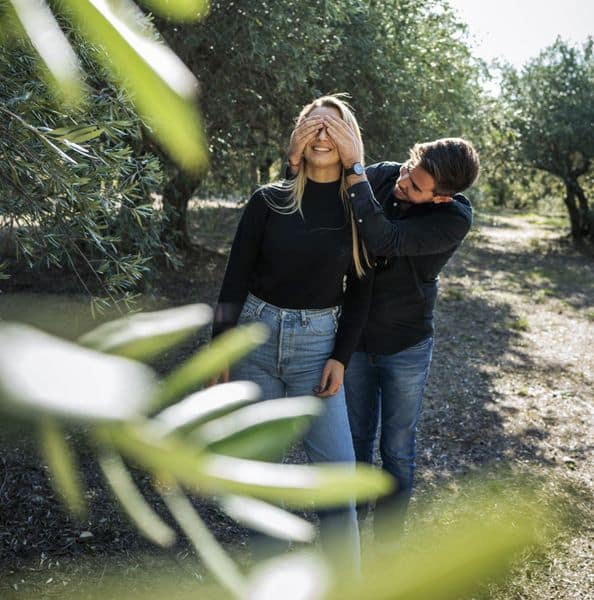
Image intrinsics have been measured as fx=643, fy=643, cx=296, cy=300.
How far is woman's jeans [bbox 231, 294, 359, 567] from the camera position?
7.13 feet

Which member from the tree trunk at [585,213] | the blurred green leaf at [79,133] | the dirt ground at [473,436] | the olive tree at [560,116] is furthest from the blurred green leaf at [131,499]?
the tree trunk at [585,213]

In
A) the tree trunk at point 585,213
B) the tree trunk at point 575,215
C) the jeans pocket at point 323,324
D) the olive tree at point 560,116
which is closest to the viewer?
the jeans pocket at point 323,324

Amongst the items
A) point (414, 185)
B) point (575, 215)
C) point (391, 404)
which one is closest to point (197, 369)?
point (414, 185)

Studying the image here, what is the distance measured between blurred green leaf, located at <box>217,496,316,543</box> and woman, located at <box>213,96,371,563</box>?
191cm

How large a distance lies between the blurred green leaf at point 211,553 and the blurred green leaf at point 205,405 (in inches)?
1.1

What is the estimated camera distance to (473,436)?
504 cm

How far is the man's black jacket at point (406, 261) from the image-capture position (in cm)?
231

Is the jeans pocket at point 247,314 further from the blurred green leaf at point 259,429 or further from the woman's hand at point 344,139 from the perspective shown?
the blurred green leaf at point 259,429

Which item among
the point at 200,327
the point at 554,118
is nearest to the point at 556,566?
the point at 200,327

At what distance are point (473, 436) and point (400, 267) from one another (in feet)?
9.58

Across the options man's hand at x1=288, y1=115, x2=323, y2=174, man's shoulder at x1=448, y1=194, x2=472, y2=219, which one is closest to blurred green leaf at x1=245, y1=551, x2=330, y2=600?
man's hand at x1=288, y1=115, x2=323, y2=174

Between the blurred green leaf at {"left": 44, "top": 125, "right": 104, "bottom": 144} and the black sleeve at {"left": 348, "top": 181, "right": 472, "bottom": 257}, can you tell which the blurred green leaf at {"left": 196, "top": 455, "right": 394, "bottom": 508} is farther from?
the black sleeve at {"left": 348, "top": 181, "right": 472, "bottom": 257}

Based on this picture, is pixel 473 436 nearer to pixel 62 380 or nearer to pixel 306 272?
pixel 306 272

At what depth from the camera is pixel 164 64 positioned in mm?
144
